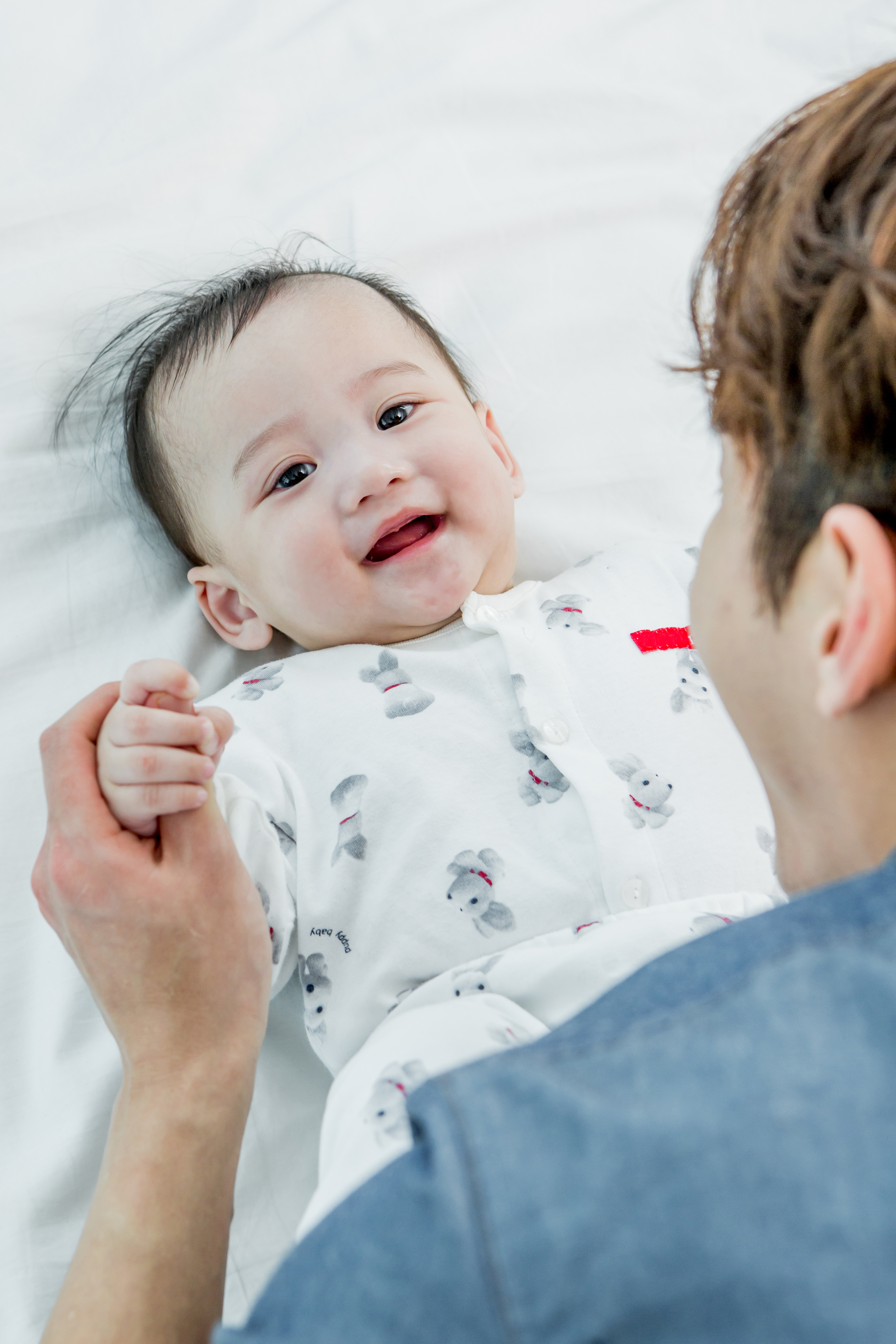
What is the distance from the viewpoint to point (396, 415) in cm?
130

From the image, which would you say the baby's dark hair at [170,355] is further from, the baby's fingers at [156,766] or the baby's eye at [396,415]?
the baby's fingers at [156,766]

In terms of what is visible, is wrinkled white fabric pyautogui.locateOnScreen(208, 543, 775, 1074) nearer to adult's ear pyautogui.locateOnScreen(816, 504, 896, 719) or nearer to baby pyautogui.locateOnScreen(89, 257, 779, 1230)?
baby pyautogui.locateOnScreen(89, 257, 779, 1230)

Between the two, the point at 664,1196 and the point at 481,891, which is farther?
the point at 481,891

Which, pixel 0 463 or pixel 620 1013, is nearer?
pixel 620 1013

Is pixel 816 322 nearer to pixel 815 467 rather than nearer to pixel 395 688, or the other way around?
pixel 815 467

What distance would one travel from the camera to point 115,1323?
771 mm

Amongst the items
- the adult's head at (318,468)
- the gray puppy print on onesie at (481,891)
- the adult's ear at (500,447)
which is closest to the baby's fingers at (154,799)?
the gray puppy print on onesie at (481,891)

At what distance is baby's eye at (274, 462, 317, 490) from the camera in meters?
1.26

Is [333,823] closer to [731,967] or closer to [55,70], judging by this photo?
[731,967]

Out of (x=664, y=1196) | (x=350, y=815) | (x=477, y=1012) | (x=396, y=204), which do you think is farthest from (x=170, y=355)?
(x=664, y=1196)

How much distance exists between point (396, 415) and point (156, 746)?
1.96ft

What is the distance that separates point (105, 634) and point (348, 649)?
311mm

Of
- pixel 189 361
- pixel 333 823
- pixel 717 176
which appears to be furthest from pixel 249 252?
pixel 333 823

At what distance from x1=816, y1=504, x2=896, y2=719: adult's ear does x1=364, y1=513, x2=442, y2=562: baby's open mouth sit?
68 centimetres
